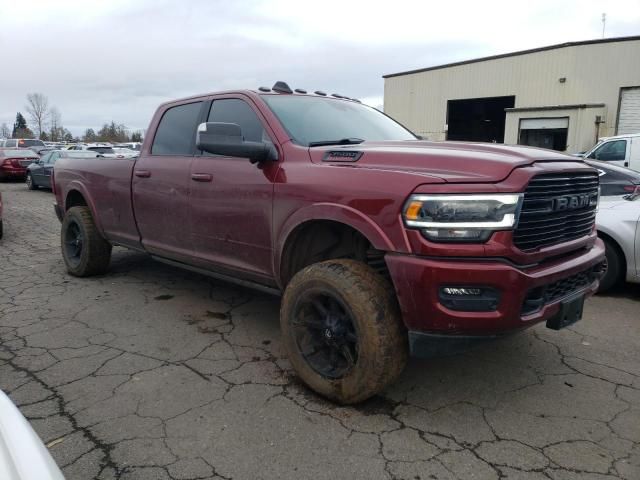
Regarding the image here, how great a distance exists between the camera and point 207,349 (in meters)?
3.81

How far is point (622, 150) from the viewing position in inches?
428

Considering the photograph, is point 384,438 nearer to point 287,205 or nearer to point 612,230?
point 287,205

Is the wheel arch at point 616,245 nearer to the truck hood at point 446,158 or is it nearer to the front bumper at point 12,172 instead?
the truck hood at point 446,158

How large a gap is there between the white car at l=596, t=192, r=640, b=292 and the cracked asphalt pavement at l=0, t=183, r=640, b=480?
0.50 meters

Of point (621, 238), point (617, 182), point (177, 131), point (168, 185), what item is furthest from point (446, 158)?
point (617, 182)

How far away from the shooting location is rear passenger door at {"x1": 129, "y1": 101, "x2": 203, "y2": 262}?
4.26 metres

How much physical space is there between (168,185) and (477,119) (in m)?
29.1

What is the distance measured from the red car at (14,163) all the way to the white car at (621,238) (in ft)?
72.5

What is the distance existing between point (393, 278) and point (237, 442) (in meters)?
1.18

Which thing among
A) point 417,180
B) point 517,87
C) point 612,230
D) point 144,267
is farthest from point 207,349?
point 517,87

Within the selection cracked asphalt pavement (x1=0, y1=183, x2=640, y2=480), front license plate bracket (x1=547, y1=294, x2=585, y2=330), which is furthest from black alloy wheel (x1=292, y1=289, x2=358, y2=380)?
front license plate bracket (x1=547, y1=294, x2=585, y2=330)

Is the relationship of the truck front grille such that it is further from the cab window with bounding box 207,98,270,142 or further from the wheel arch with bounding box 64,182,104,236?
the wheel arch with bounding box 64,182,104,236

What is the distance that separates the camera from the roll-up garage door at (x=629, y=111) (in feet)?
65.7

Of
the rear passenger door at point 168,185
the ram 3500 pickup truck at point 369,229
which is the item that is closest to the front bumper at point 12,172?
the rear passenger door at point 168,185
